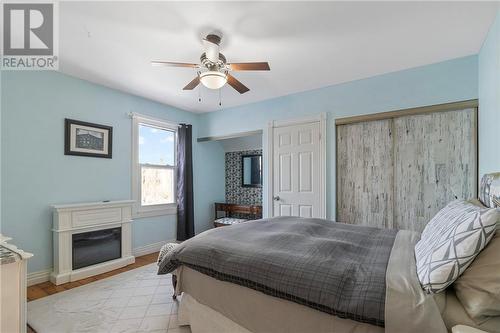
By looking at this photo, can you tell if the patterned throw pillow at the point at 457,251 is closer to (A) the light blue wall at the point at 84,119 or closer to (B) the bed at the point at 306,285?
(B) the bed at the point at 306,285

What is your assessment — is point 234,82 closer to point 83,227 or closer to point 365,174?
point 365,174

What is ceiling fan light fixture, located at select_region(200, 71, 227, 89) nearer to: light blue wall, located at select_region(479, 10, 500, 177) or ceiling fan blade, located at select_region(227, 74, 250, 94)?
ceiling fan blade, located at select_region(227, 74, 250, 94)

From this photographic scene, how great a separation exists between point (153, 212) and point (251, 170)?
213cm

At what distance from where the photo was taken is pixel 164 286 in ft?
8.93

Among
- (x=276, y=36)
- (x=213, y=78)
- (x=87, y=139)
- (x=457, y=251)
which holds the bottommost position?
(x=457, y=251)

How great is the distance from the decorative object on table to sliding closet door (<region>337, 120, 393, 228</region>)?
1234 millimetres

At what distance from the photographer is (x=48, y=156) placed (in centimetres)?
291

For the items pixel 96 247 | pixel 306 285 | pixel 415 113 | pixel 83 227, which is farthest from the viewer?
pixel 96 247

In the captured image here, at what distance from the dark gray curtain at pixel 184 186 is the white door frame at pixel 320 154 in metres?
1.52

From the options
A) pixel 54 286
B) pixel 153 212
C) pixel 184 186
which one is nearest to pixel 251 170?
pixel 184 186

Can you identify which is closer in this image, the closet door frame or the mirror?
the closet door frame

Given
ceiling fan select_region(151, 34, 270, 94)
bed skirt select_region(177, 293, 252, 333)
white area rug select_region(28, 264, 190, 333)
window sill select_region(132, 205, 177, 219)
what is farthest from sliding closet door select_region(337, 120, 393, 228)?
Answer: window sill select_region(132, 205, 177, 219)

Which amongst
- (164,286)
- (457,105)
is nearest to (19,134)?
(164,286)

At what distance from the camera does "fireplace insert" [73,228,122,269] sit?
299 centimetres
